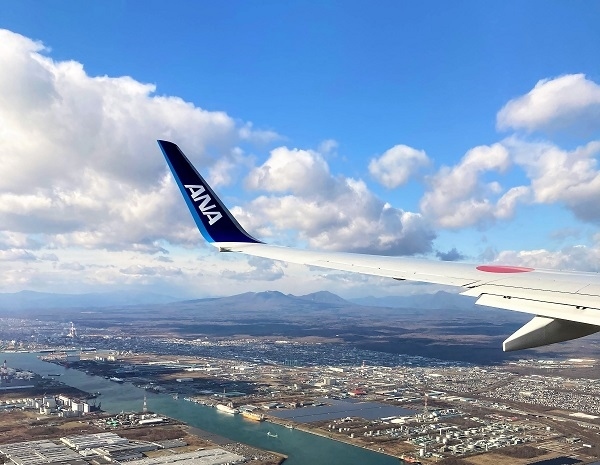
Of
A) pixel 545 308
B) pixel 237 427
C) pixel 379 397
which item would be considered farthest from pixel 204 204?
pixel 379 397

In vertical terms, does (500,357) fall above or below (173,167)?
below

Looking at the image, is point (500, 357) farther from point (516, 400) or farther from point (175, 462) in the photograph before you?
point (175, 462)

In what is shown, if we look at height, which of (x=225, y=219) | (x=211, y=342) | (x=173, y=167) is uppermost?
(x=173, y=167)

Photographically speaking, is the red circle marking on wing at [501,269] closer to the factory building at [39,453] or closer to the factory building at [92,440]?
the factory building at [39,453]

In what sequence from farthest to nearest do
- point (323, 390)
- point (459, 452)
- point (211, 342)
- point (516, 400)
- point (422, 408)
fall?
point (211, 342) → point (323, 390) → point (516, 400) → point (422, 408) → point (459, 452)

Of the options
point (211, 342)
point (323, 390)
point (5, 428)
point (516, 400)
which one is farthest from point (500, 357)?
point (5, 428)

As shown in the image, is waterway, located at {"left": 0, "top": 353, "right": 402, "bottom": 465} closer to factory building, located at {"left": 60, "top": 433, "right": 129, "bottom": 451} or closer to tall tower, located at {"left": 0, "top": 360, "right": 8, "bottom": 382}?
tall tower, located at {"left": 0, "top": 360, "right": 8, "bottom": 382}

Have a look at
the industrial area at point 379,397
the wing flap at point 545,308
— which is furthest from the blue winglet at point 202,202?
the industrial area at point 379,397
